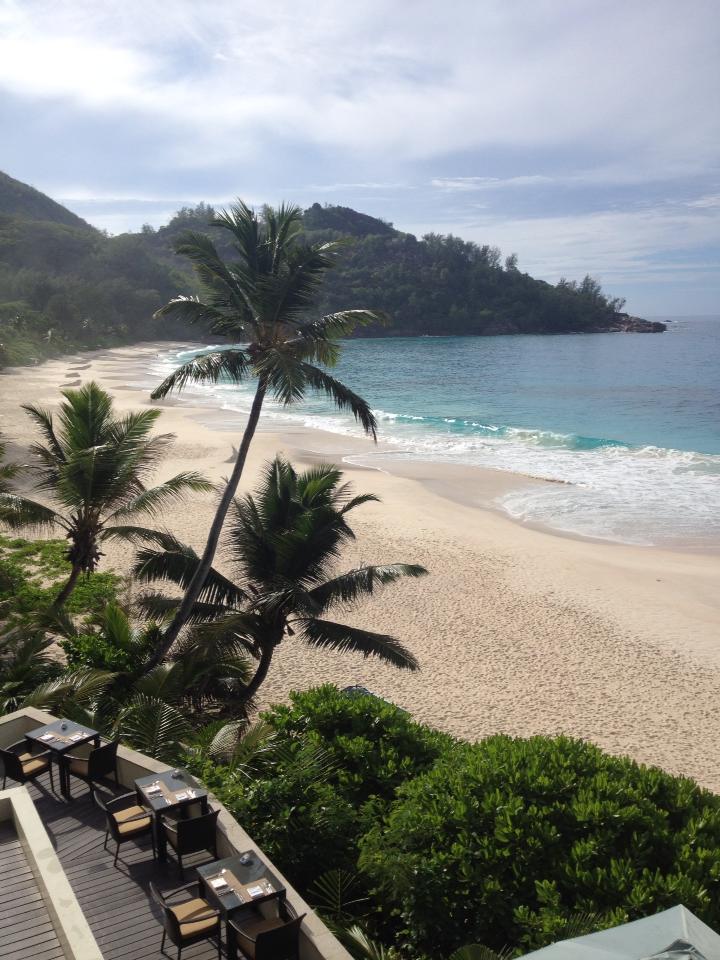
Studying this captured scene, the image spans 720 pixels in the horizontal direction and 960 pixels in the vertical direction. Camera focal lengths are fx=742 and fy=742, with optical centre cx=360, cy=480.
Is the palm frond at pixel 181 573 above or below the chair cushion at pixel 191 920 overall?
above

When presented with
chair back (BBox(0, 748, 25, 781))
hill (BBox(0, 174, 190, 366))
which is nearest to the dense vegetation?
chair back (BBox(0, 748, 25, 781))

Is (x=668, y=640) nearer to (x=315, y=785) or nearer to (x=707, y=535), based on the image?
(x=707, y=535)

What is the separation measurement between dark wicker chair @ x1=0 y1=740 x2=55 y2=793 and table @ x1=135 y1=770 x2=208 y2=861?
1202 mm

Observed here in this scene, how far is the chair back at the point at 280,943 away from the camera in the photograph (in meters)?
4.66

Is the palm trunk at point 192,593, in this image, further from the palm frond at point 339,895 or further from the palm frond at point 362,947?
the palm frond at point 362,947

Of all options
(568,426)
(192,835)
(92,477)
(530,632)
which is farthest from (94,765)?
(568,426)

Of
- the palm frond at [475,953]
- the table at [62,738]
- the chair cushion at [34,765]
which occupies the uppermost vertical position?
the palm frond at [475,953]

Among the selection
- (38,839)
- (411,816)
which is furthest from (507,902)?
(38,839)

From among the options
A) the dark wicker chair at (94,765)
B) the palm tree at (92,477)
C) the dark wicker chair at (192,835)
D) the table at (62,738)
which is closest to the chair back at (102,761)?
the dark wicker chair at (94,765)

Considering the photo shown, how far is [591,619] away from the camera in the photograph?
15.9 meters

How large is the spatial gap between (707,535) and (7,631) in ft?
62.1

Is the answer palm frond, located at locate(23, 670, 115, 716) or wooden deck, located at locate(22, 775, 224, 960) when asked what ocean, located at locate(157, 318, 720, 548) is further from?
wooden deck, located at locate(22, 775, 224, 960)

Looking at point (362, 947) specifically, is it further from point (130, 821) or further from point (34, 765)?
point (34, 765)

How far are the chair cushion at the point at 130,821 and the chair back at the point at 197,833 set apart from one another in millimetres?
326
